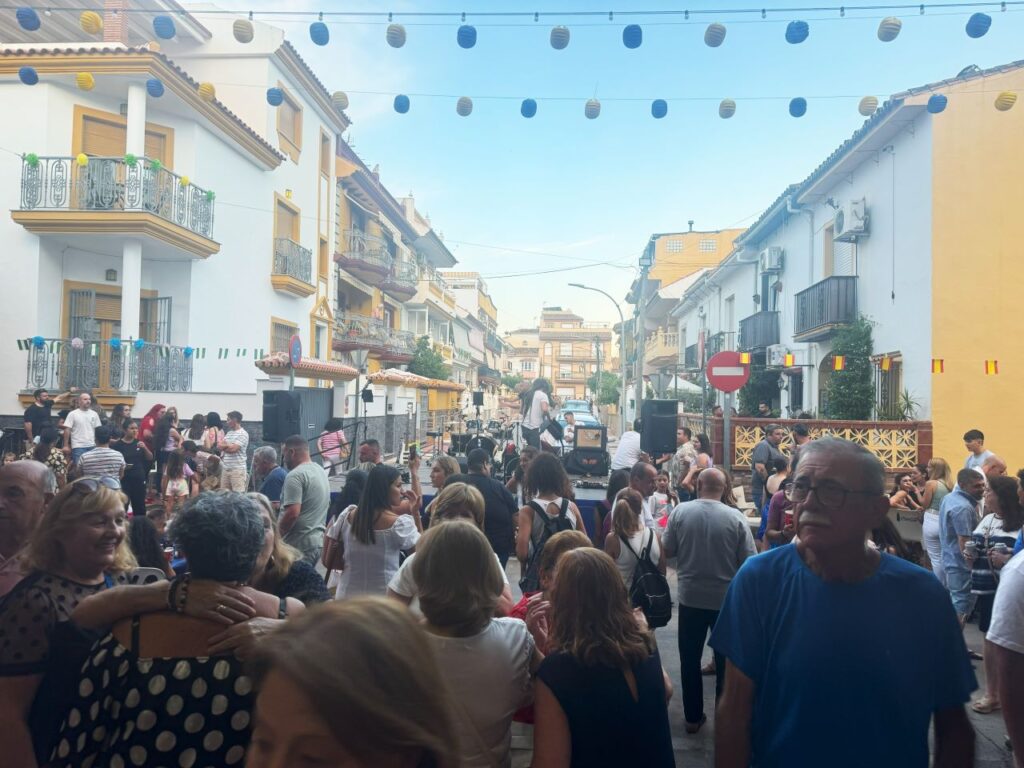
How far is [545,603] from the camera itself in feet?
10.5

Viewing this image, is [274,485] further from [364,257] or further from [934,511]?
[364,257]

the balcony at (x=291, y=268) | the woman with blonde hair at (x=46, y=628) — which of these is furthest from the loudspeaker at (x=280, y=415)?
the woman with blonde hair at (x=46, y=628)

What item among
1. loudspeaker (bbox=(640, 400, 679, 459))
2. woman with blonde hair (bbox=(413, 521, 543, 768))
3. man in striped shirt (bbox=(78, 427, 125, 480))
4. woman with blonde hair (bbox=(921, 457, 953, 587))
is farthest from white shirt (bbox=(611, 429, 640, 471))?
woman with blonde hair (bbox=(413, 521, 543, 768))

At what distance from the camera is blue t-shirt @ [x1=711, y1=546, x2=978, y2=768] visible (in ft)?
6.61

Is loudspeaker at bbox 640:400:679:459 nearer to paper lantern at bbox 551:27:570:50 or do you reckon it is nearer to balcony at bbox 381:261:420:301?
paper lantern at bbox 551:27:570:50

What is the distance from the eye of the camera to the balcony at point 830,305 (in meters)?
16.0

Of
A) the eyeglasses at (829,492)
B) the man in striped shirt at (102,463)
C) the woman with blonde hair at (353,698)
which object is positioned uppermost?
the eyeglasses at (829,492)

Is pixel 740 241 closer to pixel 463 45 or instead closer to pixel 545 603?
pixel 463 45

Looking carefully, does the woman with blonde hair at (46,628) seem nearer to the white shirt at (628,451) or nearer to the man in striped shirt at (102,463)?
the man in striped shirt at (102,463)

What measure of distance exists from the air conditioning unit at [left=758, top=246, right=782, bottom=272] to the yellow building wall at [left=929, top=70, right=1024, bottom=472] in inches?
341

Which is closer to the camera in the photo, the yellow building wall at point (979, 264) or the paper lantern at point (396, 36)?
the paper lantern at point (396, 36)

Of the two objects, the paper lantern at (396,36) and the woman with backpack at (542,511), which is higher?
the paper lantern at (396,36)

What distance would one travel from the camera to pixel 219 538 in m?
2.10

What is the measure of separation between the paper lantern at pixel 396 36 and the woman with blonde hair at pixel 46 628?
644cm
